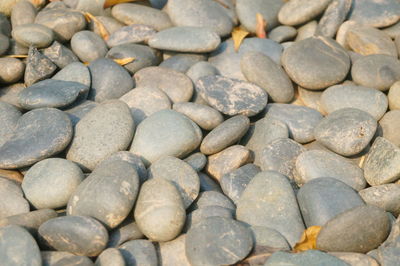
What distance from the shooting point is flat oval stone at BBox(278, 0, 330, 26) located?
427cm

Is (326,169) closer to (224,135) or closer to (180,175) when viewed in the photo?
(224,135)

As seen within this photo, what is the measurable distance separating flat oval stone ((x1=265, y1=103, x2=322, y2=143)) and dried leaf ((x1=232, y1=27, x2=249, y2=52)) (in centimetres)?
76

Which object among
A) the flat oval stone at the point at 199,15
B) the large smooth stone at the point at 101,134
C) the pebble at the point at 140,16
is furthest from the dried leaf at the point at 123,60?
the large smooth stone at the point at 101,134

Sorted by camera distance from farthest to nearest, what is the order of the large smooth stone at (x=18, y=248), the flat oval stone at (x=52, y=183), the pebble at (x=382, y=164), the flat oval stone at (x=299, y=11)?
the flat oval stone at (x=299, y=11) < the pebble at (x=382, y=164) < the flat oval stone at (x=52, y=183) < the large smooth stone at (x=18, y=248)

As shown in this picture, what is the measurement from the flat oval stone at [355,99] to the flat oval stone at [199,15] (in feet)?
3.64

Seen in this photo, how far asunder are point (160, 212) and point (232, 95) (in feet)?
4.11

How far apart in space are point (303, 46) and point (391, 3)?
1.00 m

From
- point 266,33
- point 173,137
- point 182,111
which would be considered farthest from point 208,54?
point 173,137

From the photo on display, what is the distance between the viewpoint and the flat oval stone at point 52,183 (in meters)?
2.95

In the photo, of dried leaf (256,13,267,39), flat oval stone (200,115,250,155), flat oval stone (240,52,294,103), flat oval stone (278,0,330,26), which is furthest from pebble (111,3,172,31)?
flat oval stone (200,115,250,155)

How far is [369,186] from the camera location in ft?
10.6

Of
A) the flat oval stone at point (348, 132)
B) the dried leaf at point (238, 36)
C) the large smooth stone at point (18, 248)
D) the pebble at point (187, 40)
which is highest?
the pebble at point (187, 40)

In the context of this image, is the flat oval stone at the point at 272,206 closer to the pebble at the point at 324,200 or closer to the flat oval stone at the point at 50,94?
the pebble at the point at 324,200

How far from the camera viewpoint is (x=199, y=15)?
4.37 m
